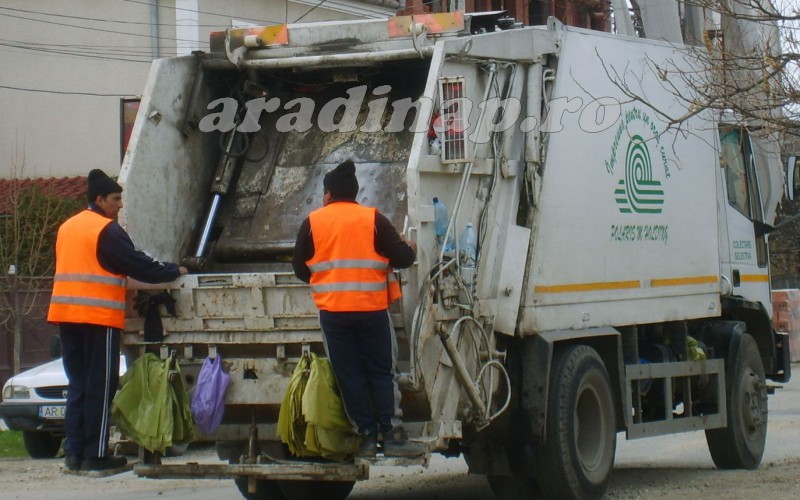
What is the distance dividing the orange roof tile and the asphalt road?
27.5ft

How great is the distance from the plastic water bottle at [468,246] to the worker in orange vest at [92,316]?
1.59 meters

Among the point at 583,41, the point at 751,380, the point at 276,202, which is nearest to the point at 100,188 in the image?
the point at 276,202

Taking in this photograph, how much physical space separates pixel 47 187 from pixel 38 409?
9591mm

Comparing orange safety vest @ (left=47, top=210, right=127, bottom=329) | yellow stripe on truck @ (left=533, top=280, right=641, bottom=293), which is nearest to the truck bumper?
orange safety vest @ (left=47, top=210, right=127, bottom=329)

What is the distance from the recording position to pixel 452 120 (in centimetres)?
759

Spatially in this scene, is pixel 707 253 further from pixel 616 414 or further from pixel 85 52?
pixel 85 52

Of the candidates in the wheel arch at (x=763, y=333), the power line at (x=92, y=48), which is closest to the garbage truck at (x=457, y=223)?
the wheel arch at (x=763, y=333)

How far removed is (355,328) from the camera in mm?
7191

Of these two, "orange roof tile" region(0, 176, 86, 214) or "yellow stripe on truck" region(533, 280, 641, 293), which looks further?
"orange roof tile" region(0, 176, 86, 214)

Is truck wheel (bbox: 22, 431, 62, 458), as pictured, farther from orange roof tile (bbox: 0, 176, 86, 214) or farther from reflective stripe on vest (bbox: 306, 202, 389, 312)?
orange roof tile (bbox: 0, 176, 86, 214)

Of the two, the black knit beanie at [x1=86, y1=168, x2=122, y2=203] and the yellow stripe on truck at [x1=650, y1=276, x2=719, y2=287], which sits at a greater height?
the black knit beanie at [x1=86, y1=168, x2=122, y2=203]

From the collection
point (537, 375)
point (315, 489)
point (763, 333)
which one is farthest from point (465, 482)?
point (763, 333)

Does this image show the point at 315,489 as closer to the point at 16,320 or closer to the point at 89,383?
the point at 89,383

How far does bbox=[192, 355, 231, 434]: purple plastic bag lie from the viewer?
7.60 m
